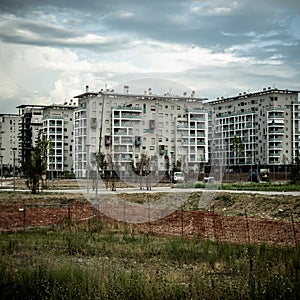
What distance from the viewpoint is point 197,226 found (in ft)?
70.2

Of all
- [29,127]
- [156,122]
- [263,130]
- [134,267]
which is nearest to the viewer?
[134,267]

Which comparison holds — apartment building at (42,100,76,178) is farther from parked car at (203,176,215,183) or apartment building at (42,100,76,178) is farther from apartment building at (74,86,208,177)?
apartment building at (74,86,208,177)

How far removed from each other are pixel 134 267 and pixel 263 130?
8826cm

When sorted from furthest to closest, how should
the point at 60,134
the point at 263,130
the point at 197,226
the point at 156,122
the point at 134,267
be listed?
the point at 60,134 → the point at 263,130 → the point at 156,122 → the point at 197,226 → the point at 134,267

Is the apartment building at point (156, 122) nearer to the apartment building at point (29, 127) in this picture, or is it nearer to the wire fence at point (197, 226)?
the wire fence at point (197, 226)

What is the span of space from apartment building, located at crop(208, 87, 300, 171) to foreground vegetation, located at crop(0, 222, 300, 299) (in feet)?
243

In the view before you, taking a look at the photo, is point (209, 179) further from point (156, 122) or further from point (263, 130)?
point (263, 130)

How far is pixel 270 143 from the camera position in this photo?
96.2 metres

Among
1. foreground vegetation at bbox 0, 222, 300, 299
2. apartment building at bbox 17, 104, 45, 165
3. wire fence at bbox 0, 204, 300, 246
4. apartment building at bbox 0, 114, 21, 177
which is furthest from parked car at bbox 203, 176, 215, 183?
apartment building at bbox 0, 114, 21, 177

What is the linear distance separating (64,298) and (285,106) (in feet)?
308

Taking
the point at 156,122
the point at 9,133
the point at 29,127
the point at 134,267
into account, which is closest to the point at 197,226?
the point at 156,122

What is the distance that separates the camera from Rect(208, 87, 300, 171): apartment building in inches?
3767

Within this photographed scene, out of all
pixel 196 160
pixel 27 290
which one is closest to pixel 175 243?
pixel 27 290

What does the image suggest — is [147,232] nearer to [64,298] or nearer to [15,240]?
[15,240]
